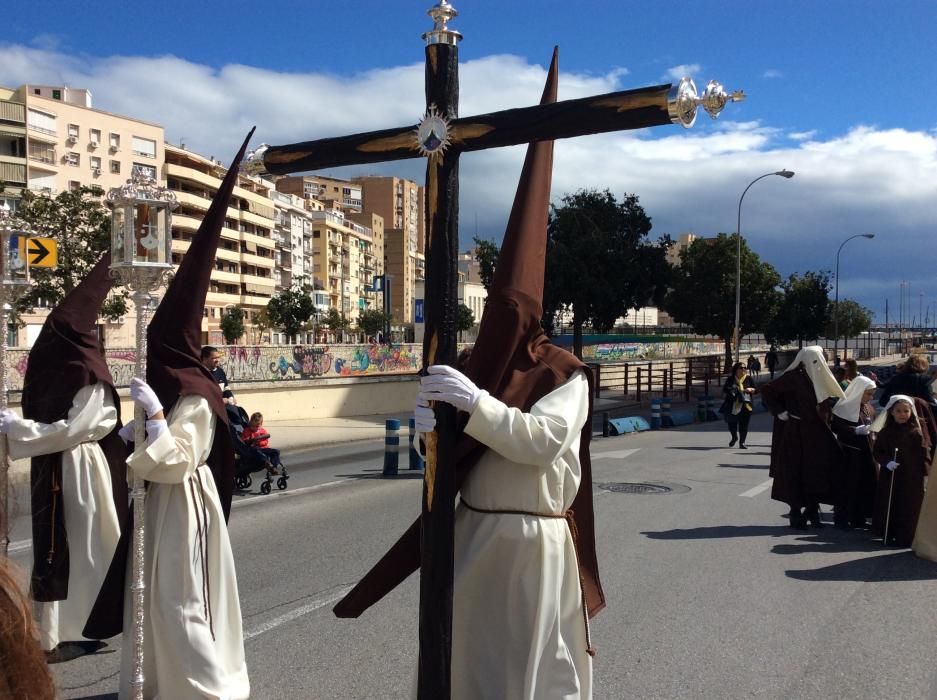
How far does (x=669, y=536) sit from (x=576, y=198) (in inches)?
1157

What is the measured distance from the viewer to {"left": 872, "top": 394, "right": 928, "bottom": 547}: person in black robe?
8.85m

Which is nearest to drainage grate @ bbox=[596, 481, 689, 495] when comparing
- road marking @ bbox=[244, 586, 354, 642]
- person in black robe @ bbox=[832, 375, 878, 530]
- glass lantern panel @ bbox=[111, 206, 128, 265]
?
person in black robe @ bbox=[832, 375, 878, 530]

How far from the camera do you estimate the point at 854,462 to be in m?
9.82

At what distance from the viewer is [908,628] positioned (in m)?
6.17

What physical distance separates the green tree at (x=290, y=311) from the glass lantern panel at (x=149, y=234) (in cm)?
6830

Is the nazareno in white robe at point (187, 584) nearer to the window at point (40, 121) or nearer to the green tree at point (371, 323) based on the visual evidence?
the window at point (40, 121)

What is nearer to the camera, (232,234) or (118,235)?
(118,235)

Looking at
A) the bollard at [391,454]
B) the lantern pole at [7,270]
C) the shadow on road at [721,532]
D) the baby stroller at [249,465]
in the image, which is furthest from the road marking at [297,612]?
the bollard at [391,454]

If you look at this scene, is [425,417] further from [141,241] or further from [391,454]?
[391,454]

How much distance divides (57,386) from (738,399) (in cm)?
1458

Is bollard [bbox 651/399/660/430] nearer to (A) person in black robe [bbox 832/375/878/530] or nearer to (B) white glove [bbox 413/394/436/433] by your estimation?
(A) person in black robe [bbox 832/375/878/530]

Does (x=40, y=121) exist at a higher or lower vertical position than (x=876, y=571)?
higher

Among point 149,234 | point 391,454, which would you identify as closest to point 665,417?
point 391,454

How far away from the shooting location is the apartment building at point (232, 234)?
78.9 metres
